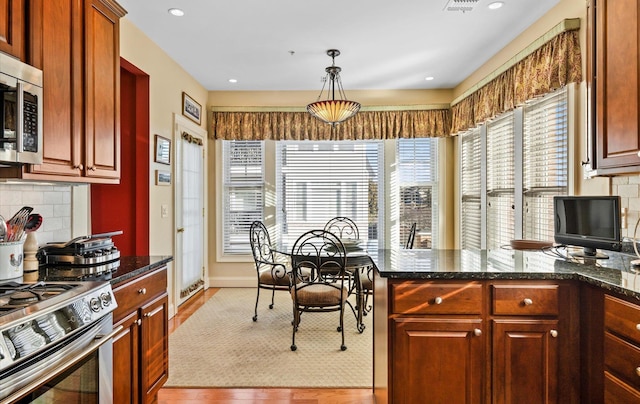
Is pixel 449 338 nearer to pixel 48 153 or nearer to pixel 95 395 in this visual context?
pixel 95 395

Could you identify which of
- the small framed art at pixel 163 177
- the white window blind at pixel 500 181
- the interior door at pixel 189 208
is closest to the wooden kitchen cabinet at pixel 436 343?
the white window blind at pixel 500 181

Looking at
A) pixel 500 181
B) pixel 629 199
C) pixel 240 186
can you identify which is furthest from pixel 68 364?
pixel 240 186

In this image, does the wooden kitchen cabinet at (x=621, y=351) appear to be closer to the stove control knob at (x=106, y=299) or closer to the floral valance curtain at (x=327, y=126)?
the stove control knob at (x=106, y=299)

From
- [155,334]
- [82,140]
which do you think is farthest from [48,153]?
[155,334]

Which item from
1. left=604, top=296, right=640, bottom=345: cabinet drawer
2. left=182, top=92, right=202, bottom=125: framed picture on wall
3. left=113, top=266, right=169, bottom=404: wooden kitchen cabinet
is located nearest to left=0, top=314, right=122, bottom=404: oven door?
left=113, top=266, right=169, bottom=404: wooden kitchen cabinet

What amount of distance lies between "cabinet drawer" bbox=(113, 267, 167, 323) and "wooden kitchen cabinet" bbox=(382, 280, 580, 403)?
133 centimetres

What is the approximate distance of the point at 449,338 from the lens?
1.76 metres

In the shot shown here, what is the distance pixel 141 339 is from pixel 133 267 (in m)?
0.40

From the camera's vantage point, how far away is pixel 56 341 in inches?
51.1

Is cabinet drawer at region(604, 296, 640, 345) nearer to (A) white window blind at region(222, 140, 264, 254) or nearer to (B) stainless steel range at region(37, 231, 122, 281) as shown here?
(B) stainless steel range at region(37, 231, 122, 281)

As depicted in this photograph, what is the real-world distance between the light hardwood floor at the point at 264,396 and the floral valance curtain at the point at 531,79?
2.71m

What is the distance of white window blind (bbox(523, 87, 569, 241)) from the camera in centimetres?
287

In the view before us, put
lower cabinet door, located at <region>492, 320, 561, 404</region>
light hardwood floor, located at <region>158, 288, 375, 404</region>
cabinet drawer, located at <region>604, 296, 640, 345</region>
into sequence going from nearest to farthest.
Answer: cabinet drawer, located at <region>604, 296, 640, 345</region>
lower cabinet door, located at <region>492, 320, 561, 404</region>
light hardwood floor, located at <region>158, 288, 375, 404</region>

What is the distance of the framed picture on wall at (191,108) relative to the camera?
4343mm
